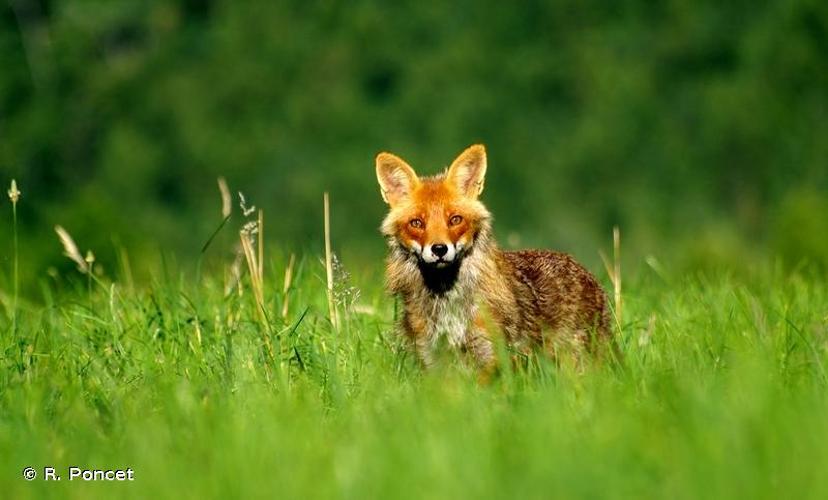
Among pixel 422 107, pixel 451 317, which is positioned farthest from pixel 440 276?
pixel 422 107

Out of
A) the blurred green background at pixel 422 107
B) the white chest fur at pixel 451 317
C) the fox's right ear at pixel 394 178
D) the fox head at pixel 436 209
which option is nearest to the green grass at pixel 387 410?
the white chest fur at pixel 451 317

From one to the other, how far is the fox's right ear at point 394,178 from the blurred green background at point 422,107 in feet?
193

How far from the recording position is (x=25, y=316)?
8148 millimetres

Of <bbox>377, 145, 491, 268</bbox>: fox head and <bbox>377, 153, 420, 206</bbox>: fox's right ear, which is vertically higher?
<bbox>377, 153, 420, 206</bbox>: fox's right ear

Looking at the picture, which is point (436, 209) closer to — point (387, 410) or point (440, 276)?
point (440, 276)

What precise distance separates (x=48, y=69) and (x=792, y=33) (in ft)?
142

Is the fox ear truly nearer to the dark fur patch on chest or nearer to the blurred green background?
the dark fur patch on chest

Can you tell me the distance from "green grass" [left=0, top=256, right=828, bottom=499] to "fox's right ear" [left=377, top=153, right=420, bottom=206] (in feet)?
2.41

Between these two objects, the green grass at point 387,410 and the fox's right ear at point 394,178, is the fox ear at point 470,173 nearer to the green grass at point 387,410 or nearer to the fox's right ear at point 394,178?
the fox's right ear at point 394,178

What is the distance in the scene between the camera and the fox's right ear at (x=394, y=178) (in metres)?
7.26

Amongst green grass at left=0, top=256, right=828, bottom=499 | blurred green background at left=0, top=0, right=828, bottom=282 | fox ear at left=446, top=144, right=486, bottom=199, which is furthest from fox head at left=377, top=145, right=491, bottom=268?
blurred green background at left=0, top=0, right=828, bottom=282

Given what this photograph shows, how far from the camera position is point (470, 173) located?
285 inches

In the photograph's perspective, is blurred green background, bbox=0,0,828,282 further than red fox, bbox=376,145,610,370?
Yes

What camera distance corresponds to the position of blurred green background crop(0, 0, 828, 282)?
241ft
